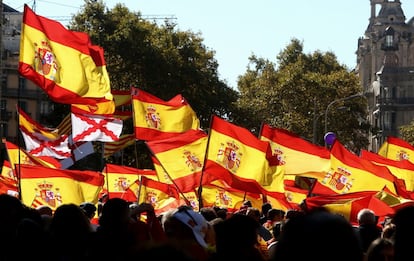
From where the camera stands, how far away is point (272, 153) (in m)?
23.6

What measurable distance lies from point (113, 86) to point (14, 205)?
6324 centimetres

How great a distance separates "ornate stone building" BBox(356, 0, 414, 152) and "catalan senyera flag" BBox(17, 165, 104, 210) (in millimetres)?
103903

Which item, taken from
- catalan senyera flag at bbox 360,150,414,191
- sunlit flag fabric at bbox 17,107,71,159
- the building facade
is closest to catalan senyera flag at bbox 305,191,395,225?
catalan senyera flag at bbox 360,150,414,191

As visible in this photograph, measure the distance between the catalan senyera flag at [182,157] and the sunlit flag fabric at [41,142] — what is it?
5.69 m

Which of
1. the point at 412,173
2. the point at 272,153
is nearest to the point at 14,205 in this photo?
the point at 272,153

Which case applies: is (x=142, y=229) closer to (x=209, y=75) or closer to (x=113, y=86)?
(x=113, y=86)

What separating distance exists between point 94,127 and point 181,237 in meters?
13.0

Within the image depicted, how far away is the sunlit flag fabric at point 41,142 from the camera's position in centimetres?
2744

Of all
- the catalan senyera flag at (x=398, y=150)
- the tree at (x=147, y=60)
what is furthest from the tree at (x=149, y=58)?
the catalan senyera flag at (x=398, y=150)

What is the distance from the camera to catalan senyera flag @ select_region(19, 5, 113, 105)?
60.3ft

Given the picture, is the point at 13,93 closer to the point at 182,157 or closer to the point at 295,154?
the point at 295,154

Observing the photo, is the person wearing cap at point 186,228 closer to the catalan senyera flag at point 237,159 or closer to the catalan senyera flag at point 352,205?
the catalan senyera flag at point 352,205

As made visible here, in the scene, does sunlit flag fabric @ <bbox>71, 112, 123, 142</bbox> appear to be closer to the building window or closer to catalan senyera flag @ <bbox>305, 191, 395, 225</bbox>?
catalan senyera flag @ <bbox>305, 191, 395, 225</bbox>

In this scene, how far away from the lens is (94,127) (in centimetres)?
2205
